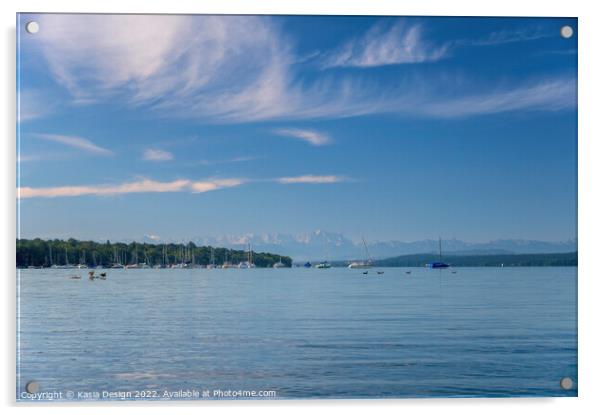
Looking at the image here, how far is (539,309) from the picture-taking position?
800 cm

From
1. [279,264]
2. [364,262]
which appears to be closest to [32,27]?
[279,264]

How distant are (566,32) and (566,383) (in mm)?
3163

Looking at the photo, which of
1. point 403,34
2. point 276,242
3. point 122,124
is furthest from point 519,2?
point 122,124

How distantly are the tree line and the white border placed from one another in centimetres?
91

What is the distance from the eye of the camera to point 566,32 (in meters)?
7.80

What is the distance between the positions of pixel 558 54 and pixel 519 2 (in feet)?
1.96

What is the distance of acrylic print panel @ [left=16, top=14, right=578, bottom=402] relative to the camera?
7.62 m

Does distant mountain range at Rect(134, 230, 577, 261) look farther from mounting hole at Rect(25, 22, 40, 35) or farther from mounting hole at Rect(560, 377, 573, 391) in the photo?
mounting hole at Rect(25, 22, 40, 35)

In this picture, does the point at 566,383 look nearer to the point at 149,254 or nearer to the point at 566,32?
the point at 566,32

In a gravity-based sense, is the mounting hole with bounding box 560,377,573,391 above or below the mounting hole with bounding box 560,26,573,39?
below

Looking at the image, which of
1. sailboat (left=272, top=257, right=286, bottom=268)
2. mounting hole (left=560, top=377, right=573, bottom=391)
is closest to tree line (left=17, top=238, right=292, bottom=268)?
sailboat (left=272, top=257, right=286, bottom=268)

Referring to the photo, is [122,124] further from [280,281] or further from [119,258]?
[280,281]
